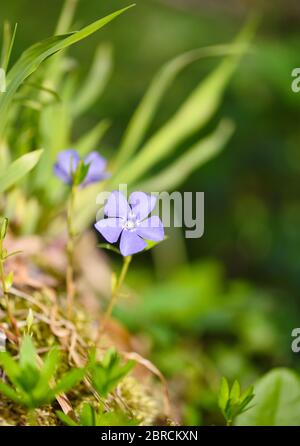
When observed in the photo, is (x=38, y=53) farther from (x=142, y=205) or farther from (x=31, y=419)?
(x=31, y=419)

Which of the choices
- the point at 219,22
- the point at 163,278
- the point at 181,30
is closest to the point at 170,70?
the point at 163,278

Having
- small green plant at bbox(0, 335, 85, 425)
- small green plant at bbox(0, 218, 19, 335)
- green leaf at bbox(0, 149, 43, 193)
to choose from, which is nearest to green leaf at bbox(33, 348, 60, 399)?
small green plant at bbox(0, 335, 85, 425)

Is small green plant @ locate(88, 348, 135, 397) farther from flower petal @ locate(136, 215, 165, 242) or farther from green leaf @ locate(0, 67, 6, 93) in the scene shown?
green leaf @ locate(0, 67, 6, 93)

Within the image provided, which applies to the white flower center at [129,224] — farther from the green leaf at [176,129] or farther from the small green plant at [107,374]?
the green leaf at [176,129]

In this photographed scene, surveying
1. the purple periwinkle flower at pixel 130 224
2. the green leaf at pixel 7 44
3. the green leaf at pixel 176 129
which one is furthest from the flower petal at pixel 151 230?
the green leaf at pixel 176 129

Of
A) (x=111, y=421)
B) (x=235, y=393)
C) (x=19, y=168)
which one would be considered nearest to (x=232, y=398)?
(x=235, y=393)
